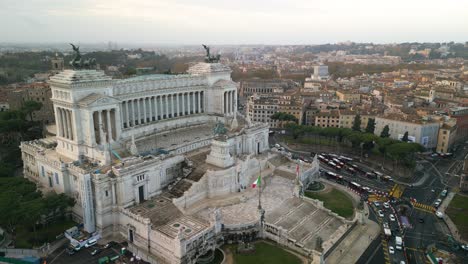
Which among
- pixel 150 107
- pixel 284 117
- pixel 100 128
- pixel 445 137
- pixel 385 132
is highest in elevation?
pixel 150 107

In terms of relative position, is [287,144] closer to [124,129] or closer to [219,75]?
[219,75]

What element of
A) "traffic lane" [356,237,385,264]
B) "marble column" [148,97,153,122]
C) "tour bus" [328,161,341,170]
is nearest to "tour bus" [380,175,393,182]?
"tour bus" [328,161,341,170]

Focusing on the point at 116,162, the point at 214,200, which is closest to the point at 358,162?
the point at 214,200

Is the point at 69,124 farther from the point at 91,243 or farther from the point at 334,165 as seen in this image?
the point at 334,165

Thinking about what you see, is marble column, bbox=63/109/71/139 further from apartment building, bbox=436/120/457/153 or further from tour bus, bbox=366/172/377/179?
apartment building, bbox=436/120/457/153

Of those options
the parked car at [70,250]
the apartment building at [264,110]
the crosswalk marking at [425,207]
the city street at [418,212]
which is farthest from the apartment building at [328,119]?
the parked car at [70,250]

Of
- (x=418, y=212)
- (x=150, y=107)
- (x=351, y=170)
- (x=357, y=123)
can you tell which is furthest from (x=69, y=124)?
(x=357, y=123)
